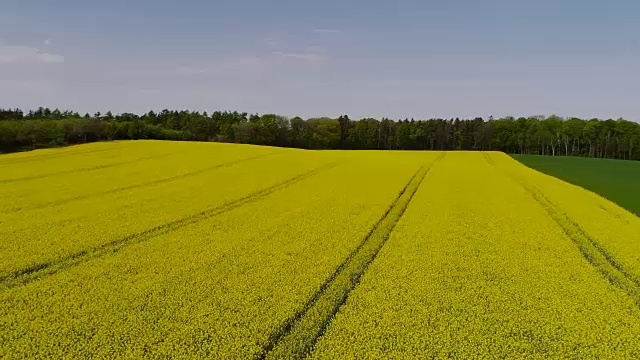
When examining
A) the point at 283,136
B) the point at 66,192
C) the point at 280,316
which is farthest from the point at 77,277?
the point at 283,136

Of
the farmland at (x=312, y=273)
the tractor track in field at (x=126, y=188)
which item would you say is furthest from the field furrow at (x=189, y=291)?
the tractor track in field at (x=126, y=188)

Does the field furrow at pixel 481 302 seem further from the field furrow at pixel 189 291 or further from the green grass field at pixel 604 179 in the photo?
the green grass field at pixel 604 179


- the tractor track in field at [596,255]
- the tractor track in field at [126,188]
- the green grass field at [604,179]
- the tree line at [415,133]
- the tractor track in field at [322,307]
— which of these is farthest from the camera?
the tree line at [415,133]

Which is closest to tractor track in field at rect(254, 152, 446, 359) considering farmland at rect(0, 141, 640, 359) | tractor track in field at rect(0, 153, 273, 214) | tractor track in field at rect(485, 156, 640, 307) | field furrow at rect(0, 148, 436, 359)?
farmland at rect(0, 141, 640, 359)

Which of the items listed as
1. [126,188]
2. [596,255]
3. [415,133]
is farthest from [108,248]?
[415,133]

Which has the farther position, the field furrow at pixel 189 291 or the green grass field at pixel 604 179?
the green grass field at pixel 604 179

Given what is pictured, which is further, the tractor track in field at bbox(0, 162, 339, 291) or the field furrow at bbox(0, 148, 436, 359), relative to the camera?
the tractor track in field at bbox(0, 162, 339, 291)

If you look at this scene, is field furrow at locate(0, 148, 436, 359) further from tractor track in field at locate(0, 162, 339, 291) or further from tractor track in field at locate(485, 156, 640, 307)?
tractor track in field at locate(485, 156, 640, 307)
